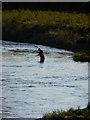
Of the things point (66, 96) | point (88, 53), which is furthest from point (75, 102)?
point (88, 53)

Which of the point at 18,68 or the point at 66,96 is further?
the point at 18,68

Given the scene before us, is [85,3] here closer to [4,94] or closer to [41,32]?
[41,32]

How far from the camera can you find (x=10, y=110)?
22.4 meters

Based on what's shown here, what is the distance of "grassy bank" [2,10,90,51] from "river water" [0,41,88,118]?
8198mm

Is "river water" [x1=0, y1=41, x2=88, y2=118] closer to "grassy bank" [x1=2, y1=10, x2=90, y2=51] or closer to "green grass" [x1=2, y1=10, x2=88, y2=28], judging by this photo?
"grassy bank" [x1=2, y1=10, x2=90, y2=51]

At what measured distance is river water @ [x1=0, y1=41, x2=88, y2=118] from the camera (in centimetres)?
2352

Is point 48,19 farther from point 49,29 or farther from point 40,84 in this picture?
point 40,84

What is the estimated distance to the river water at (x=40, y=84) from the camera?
2352 centimetres

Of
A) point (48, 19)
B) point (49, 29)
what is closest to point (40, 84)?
point (49, 29)

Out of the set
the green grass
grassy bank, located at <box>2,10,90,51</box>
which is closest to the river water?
grassy bank, located at <box>2,10,90,51</box>

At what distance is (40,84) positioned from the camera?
31.2 m

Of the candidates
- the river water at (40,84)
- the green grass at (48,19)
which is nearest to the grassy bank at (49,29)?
the green grass at (48,19)

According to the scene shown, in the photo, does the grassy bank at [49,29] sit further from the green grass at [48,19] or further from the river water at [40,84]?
the river water at [40,84]

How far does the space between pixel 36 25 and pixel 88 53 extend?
24974 millimetres
